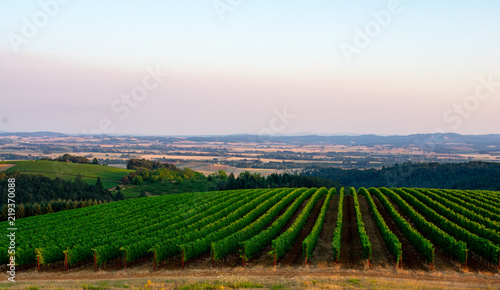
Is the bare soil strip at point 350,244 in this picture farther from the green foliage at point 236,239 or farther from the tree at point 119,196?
the tree at point 119,196

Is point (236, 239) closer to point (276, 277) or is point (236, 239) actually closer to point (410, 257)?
point (276, 277)

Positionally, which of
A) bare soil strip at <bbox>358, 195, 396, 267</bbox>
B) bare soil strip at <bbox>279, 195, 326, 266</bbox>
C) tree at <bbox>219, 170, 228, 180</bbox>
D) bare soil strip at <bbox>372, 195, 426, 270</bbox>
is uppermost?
bare soil strip at <bbox>372, 195, 426, 270</bbox>

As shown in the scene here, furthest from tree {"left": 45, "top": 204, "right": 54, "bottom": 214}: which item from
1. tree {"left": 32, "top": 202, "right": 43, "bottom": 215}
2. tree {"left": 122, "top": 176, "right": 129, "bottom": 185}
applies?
tree {"left": 122, "top": 176, "right": 129, "bottom": 185}

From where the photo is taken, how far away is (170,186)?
105000mm

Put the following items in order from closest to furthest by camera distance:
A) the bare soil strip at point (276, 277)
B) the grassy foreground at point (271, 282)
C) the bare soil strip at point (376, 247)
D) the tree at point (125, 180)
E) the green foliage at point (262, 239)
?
1. the grassy foreground at point (271, 282)
2. the bare soil strip at point (276, 277)
3. the bare soil strip at point (376, 247)
4. the green foliage at point (262, 239)
5. the tree at point (125, 180)

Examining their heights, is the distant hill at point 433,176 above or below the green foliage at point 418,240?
below

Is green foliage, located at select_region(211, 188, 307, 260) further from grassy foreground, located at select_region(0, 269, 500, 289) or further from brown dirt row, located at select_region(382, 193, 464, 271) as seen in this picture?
brown dirt row, located at select_region(382, 193, 464, 271)

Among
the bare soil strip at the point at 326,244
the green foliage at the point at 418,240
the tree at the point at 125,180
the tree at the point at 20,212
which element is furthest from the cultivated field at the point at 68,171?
the green foliage at the point at 418,240

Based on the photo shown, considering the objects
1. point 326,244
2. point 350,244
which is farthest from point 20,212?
point 350,244

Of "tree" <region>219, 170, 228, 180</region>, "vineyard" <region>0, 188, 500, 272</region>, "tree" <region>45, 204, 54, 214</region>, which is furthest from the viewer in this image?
"tree" <region>219, 170, 228, 180</region>

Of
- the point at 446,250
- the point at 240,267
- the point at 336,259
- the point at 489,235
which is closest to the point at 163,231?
the point at 240,267

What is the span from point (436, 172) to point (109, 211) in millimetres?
109371

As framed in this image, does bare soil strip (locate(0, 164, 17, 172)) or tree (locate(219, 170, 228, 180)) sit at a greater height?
bare soil strip (locate(0, 164, 17, 172))

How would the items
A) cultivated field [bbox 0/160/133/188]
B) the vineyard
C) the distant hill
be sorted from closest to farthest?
A: the vineyard, cultivated field [bbox 0/160/133/188], the distant hill
